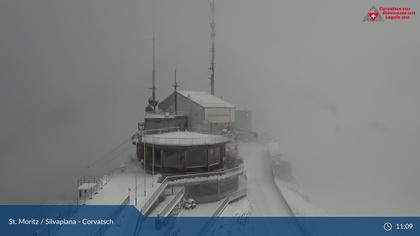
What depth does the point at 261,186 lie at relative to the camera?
31.1 m

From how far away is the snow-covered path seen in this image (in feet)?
81.6

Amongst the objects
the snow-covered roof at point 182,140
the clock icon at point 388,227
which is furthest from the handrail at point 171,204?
the clock icon at point 388,227

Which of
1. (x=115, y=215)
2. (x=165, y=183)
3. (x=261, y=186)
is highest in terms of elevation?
(x=165, y=183)

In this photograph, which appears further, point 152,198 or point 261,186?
point 261,186

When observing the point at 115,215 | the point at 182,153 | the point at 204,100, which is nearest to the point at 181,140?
the point at 182,153

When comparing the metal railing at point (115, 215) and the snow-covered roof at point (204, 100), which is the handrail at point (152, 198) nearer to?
the metal railing at point (115, 215)

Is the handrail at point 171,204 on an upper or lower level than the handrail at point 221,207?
upper

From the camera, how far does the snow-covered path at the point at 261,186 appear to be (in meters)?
24.9

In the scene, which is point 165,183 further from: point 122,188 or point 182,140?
point 182,140

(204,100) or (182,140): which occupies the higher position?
(204,100)

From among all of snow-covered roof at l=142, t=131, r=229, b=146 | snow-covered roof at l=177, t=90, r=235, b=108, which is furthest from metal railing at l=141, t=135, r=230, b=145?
snow-covered roof at l=177, t=90, r=235, b=108

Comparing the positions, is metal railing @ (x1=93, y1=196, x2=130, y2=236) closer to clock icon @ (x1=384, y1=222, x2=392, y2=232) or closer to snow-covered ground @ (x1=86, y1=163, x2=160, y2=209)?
snow-covered ground @ (x1=86, y1=163, x2=160, y2=209)

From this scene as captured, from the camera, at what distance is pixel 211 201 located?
77.2 feet

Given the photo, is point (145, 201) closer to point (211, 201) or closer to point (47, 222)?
point (47, 222)
